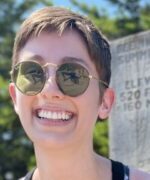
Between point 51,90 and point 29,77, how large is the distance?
92 mm

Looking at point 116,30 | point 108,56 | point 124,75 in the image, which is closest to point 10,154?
point 116,30

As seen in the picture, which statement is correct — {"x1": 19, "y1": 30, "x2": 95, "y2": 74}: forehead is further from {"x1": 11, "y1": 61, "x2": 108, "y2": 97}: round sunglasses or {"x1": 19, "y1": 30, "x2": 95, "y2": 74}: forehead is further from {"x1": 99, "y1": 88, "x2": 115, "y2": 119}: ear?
{"x1": 99, "y1": 88, "x2": 115, "y2": 119}: ear

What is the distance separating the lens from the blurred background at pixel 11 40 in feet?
48.7

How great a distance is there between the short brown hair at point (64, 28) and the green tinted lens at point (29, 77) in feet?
0.30

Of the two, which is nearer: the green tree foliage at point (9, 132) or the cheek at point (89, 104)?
the cheek at point (89, 104)

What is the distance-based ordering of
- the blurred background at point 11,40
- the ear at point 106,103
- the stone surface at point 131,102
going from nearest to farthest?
the ear at point 106,103
the stone surface at point 131,102
the blurred background at point 11,40

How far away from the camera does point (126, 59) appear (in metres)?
6.83

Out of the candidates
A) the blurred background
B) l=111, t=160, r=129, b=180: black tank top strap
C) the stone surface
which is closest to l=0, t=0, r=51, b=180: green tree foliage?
the blurred background

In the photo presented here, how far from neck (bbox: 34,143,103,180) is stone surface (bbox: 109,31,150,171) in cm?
412

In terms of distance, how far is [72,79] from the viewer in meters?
2.14

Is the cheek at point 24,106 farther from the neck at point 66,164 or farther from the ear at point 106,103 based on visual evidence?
the ear at point 106,103

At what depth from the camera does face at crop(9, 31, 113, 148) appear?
2092 mm

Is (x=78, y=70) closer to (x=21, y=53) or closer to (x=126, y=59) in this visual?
(x=21, y=53)

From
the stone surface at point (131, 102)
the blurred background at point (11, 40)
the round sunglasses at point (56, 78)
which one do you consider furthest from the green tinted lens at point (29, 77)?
the blurred background at point (11, 40)
